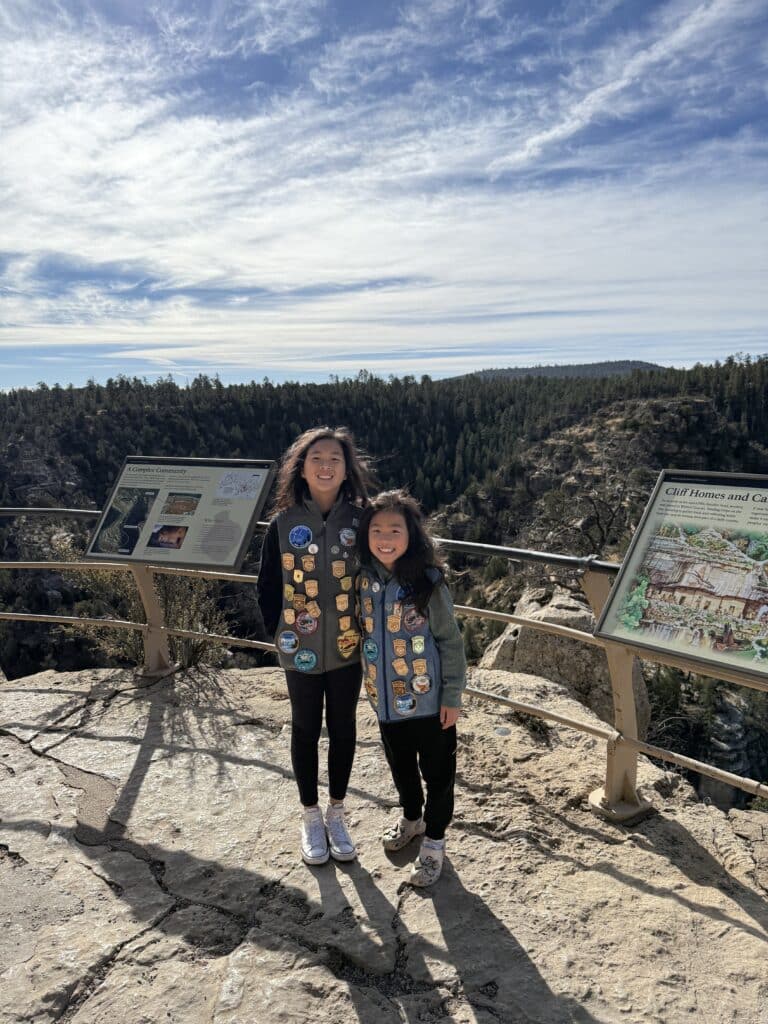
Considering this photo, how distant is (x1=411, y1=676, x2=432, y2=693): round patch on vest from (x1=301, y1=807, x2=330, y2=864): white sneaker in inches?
28.2

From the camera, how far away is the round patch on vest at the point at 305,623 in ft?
Result: 8.00

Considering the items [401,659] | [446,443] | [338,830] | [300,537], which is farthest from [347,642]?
[446,443]

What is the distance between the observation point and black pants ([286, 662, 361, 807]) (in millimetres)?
2484

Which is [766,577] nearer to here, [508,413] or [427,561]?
[427,561]

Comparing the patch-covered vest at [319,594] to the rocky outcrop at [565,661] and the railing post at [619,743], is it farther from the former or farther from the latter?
the rocky outcrop at [565,661]

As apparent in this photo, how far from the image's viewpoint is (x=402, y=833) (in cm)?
258

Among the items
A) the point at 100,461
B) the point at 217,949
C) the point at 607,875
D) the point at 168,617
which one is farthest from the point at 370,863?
the point at 100,461

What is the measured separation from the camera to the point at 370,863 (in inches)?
99.7

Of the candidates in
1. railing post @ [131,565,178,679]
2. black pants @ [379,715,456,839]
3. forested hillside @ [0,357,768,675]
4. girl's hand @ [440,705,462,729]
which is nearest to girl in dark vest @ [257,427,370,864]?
black pants @ [379,715,456,839]

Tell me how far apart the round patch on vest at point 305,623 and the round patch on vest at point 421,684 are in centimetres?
40

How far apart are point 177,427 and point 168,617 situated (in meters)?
48.9

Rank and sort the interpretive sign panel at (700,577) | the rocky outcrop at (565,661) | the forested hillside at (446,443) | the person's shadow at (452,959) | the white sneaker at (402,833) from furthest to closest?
the forested hillside at (446,443)
the rocky outcrop at (565,661)
the white sneaker at (402,833)
the interpretive sign panel at (700,577)
the person's shadow at (452,959)

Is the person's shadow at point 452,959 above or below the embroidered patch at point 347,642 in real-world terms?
below

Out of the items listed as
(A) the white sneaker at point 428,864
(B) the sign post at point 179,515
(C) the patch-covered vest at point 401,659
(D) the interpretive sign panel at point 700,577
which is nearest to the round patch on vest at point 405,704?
(C) the patch-covered vest at point 401,659
